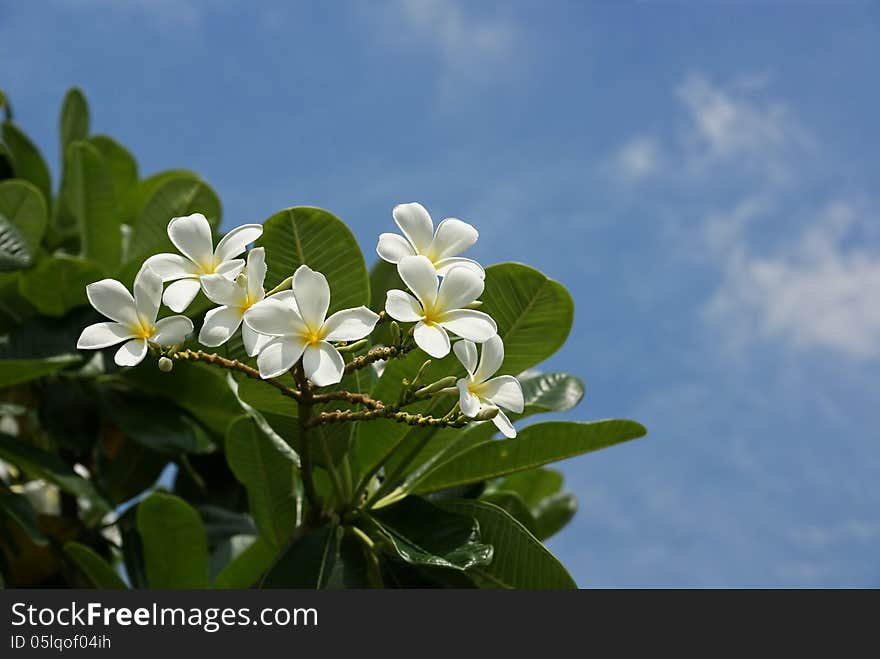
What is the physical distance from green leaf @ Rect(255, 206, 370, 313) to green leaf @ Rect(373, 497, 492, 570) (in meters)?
0.33

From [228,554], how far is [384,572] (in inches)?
27.6

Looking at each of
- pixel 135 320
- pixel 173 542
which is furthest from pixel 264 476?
pixel 135 320

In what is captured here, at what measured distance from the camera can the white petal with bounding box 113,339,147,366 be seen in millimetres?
1059

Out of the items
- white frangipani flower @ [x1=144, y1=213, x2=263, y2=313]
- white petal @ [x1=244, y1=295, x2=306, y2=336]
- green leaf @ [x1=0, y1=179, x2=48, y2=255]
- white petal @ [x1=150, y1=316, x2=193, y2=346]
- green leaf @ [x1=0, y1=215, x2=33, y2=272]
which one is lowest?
white petal @ [x1=244, y1=295, x2=306, y2=336]

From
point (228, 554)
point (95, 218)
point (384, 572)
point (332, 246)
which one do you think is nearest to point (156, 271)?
point (332, 246)

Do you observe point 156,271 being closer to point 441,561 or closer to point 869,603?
point 441,561

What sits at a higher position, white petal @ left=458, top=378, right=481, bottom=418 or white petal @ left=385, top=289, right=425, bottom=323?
white petal @ left=385, top=289, right=425, bottom=323

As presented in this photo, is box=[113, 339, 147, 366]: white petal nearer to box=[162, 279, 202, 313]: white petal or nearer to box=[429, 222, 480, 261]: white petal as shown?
box=[162, 279, 202, 313]: white petal

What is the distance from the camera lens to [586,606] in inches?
52.2

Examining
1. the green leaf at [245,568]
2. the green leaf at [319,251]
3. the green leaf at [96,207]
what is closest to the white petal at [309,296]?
the green leaf at [319,251]

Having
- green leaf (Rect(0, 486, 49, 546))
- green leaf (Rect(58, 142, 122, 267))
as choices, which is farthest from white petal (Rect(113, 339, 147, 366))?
green leaf (Rect(58, 142, 122, 267))

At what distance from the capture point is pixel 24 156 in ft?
9.21

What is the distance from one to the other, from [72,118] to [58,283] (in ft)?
3.43

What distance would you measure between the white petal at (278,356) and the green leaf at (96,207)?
150cm
